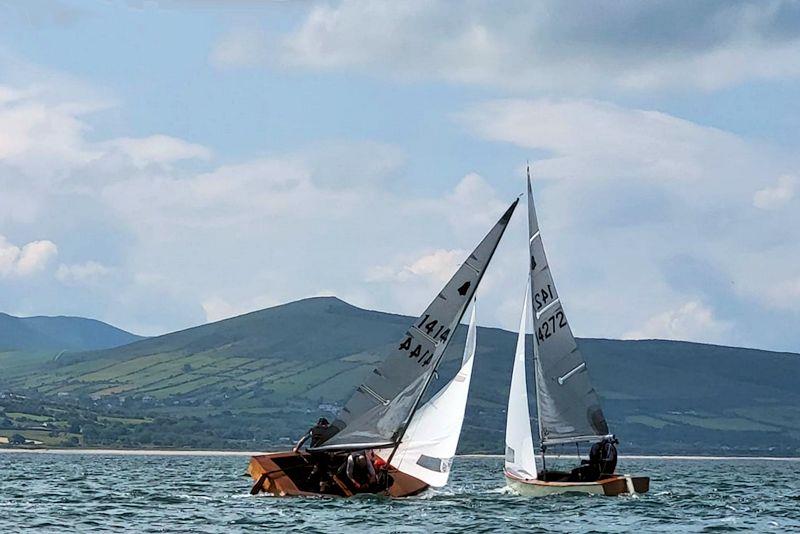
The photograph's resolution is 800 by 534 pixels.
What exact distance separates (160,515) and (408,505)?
9.93 metres

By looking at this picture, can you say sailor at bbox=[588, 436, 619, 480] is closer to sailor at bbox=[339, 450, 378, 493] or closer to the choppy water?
the choppy water

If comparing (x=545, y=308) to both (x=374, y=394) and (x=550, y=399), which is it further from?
(x=374, y=394)

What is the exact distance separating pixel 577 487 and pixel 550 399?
419cm

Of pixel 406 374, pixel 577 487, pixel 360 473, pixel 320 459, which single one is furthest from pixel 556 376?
pixel 320 459

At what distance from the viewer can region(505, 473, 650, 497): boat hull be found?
63000mm

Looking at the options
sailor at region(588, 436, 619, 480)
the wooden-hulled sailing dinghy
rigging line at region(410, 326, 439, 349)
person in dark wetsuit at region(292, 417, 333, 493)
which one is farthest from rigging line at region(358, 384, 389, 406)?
sailor at region(588, 436, 619, 480)

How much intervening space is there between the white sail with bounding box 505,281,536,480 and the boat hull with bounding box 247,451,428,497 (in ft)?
19.3

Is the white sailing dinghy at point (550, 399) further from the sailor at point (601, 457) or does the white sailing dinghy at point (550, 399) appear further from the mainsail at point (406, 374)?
the mainsail at point (406, 374)

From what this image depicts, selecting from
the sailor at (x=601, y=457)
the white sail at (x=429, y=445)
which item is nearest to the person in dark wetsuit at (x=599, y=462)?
the sailor at (x=601, y=457)

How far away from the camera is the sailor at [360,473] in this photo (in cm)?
5818

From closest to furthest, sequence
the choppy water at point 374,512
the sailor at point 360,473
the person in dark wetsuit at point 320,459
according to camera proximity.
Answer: the choppy water at point 374,512
the sailor at point 360,473
the person in dark wetsuit at point 320,459

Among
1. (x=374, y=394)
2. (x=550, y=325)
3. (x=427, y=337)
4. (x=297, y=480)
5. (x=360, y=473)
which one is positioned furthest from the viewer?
(x=550, y=325)

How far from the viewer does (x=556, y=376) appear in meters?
65.1

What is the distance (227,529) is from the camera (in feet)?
161
